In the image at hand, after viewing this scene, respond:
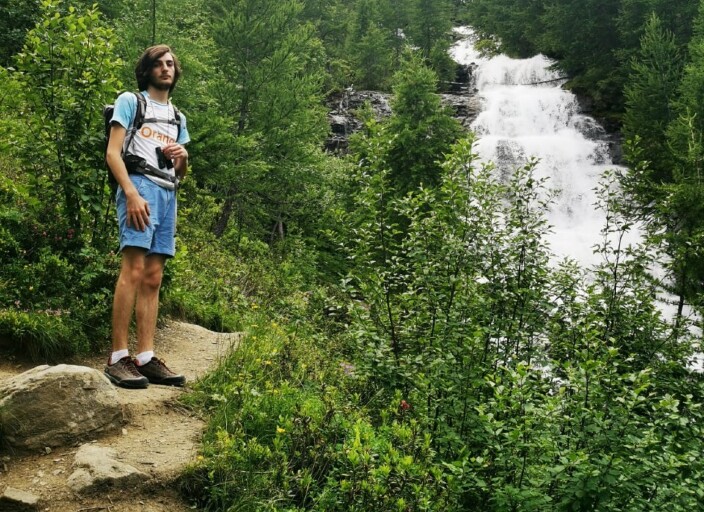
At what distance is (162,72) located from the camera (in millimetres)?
3752

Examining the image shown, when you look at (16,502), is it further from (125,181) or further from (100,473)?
(125,181)

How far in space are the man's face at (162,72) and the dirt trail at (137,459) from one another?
2131mm

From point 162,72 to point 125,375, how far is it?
2.11 meters

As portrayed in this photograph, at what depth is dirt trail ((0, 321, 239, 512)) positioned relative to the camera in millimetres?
2568

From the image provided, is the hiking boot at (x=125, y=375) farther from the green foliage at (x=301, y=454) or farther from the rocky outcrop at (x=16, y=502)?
the rocky outcrop at (x=16, y=502)

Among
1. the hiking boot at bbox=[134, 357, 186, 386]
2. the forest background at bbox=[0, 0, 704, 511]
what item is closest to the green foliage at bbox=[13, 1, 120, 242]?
the forest background at bbox=[0, 0, 704, 511]

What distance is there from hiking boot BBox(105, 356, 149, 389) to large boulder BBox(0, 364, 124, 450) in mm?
387

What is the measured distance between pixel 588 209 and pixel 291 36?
14091mm

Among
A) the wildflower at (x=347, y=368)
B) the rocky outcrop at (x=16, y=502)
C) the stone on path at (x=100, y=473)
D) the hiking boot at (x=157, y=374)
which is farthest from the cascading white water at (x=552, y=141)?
the rocky outcrop at (x=16, y=502)

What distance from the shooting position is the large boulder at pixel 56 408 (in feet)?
9.31

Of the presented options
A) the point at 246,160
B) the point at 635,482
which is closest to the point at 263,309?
the point at 635,482

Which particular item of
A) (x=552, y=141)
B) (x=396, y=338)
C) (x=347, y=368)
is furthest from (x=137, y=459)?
(x=552, y=141)

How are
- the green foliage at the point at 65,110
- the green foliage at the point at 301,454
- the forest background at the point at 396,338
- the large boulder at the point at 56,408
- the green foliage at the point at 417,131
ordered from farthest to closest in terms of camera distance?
the green foliage at the point at 417,131 < the green foliage at the point at 65,110 < the forest background at the point at 396,338 < the large boulder at the point at 56,408 < the green foliage at the point at 301,454

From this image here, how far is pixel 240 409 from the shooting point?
11.1ft
